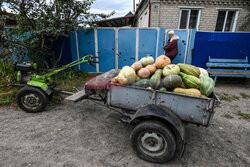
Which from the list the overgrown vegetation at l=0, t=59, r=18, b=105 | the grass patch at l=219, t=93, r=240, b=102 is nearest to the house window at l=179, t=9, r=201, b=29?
the grass patch at l=219, t=93, r=240, b=102

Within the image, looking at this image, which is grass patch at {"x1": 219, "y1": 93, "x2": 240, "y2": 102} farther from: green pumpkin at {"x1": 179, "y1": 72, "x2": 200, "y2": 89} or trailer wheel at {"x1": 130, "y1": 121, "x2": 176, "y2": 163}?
trailer wheel at {"x1": 130, "y1": 121, "x2": 176, "y2": 163}

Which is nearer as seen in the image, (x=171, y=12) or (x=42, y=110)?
(x=42, y=110)

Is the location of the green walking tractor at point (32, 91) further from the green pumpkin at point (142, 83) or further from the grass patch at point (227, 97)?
the grass patch at point (227, 97)

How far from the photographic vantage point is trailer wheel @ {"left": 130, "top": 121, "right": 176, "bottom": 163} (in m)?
2.05

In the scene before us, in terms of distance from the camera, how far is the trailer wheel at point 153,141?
6.72 ft

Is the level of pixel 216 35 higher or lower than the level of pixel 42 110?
higher

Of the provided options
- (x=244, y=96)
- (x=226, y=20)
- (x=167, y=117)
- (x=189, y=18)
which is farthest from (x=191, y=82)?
(x=226, y=20)

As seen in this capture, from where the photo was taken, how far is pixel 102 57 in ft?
24.1

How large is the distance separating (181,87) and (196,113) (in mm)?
498

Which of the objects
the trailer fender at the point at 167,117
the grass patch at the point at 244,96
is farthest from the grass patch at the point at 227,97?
the trailer fender at the point at 167,117

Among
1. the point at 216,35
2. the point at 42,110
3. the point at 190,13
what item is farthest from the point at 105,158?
the point at 190,13

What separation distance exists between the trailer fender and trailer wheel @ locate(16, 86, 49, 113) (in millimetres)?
2699

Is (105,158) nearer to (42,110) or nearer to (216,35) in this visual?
(42,110)

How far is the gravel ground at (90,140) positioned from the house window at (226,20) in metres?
8.93
